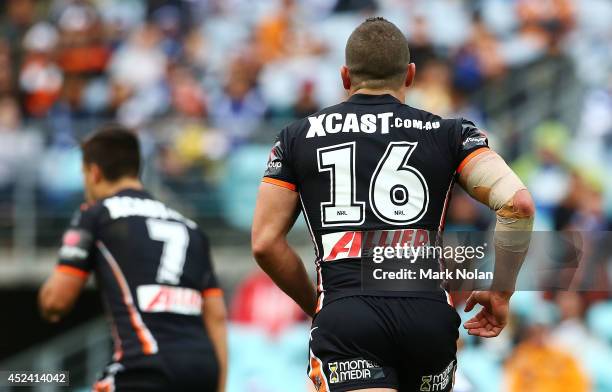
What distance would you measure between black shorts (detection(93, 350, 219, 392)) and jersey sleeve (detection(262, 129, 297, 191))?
1523 millimetres

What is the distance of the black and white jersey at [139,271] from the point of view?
5465mm

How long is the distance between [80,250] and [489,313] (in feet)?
7.34

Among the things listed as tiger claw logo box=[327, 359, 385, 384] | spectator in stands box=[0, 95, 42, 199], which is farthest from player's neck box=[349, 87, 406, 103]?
spectator in stands box=[0, 95, 42, 199]

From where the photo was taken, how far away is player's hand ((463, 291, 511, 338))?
4168 mm

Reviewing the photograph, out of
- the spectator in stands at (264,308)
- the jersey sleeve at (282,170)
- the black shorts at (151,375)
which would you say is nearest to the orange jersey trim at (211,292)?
the black shorts at (151,375)

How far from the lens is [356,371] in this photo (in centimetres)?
401

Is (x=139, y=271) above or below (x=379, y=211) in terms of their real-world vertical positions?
below

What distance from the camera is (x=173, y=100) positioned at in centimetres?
1443

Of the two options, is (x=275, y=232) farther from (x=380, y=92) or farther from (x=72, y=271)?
(x=72, y=271)

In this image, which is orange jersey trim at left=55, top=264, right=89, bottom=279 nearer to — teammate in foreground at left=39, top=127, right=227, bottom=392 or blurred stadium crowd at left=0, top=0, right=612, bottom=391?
teammate in foreground at left=39, top=127, right=227, bottom=392

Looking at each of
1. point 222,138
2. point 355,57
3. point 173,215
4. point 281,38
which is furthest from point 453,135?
point 281,38

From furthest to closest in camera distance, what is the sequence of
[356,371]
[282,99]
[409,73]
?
[282,99] → [409,73] → [356,371]

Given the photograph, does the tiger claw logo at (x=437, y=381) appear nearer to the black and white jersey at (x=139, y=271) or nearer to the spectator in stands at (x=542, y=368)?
the black and white jersey at (x=139, y=271)

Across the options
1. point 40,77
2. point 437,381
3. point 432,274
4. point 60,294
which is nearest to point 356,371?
point 437,381
